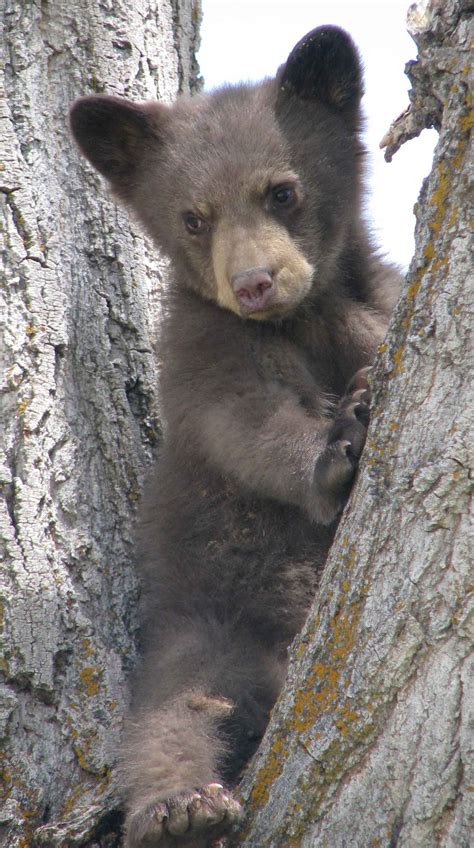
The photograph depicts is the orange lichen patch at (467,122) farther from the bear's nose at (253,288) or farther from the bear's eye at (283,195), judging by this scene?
the bear's eye at (283,195)

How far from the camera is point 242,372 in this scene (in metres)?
4.46

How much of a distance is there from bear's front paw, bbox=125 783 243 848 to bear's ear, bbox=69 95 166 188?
3.05 m

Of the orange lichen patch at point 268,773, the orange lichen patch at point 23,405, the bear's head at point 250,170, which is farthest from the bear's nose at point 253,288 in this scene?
the orange lichen patch at point 268,773

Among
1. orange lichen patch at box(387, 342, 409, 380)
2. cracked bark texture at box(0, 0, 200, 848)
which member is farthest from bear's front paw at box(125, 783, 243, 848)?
orange lichen patch at box(387, 342, 409, 380)

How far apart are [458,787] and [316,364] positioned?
7.77 feet

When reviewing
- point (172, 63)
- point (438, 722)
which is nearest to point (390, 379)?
point (438, 722)

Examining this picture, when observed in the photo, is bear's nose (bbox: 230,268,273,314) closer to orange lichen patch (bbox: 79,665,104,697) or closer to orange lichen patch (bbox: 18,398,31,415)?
orange lichen patch (bbox: 18,398,31,415)

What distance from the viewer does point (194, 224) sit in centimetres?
483

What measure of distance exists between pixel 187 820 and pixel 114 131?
3.26 meters

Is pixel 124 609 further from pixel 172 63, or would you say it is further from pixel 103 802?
pixel 172 63

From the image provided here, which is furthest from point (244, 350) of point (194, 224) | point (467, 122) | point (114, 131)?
point (467, 122)

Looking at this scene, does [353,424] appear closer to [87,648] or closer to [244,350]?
[244,350]

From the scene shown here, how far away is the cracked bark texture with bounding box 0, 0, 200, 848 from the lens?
12.9ft

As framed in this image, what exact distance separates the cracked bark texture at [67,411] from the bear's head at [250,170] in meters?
0.26
